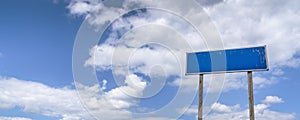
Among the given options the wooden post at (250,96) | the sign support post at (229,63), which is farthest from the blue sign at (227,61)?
the wooden post at (250,96)

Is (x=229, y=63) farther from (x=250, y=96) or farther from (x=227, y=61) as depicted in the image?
(x=250, y=96)

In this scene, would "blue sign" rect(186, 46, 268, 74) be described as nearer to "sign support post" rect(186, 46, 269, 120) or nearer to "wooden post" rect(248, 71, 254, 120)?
"sign support post" rect(186, 46, 269, 120)

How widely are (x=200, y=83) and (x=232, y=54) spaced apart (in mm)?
2493

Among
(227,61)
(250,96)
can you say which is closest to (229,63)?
(227,61)

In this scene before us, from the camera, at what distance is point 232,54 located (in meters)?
18.5

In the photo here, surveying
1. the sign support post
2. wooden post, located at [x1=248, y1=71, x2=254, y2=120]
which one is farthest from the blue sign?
wooden post, located at [x1=248, y1=71, x2=254, y2=120]

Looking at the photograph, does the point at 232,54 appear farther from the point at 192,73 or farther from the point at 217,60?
the point at 192,73

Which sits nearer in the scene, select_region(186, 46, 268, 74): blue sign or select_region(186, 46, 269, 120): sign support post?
select_region(186, 46, 269, 120): sign support post

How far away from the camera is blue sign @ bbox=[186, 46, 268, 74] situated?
58.4 ft

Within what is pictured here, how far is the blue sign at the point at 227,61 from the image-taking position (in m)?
17.8

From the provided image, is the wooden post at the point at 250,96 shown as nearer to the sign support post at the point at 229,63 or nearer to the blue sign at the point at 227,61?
the sign support post at the point at 229,63

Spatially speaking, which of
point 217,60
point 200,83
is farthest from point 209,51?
point 200,83

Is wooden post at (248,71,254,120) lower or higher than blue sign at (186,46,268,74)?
lower

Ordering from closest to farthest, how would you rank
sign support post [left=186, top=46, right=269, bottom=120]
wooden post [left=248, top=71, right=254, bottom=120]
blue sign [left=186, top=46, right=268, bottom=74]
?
wooden post [left=248, top=71, right=254, bottom=120], sign support post [left=186, top=46, right=269, bottom=120], blue sign [left=186, top=46, right=268, bottom=74]
